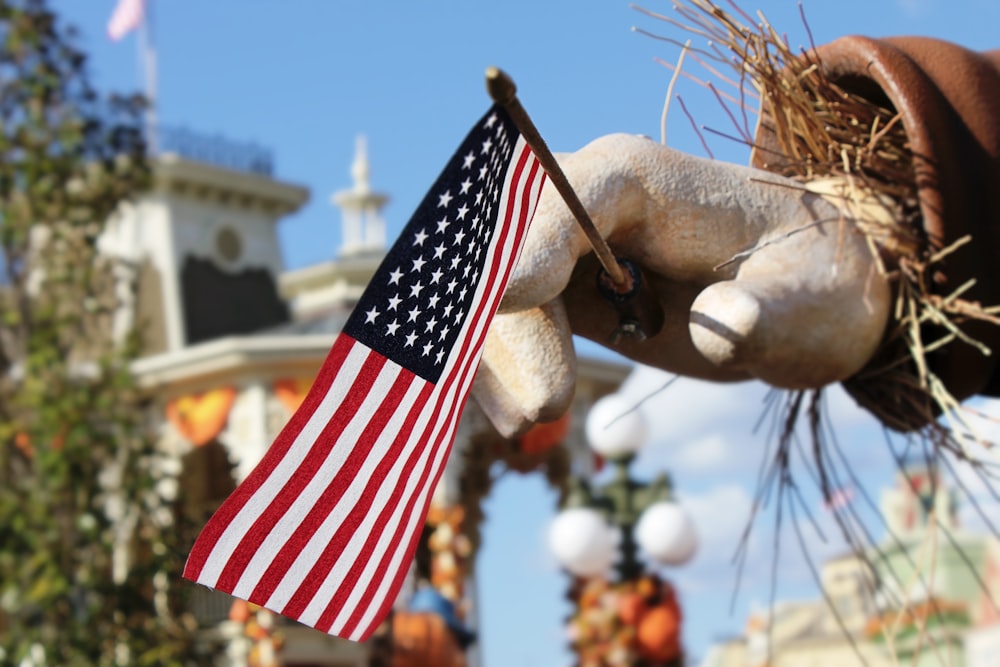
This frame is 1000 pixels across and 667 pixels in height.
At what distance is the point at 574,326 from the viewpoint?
2.89 metres

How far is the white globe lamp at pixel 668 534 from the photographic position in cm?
844

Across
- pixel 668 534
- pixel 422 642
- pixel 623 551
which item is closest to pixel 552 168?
pixel 422 642

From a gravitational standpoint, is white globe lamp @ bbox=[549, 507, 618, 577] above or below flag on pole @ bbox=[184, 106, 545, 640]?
below

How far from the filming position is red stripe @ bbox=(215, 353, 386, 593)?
2.24 meters

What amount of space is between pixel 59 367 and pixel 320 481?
32.3 ft

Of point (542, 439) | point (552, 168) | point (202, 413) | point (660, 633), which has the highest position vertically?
point (552, 168)

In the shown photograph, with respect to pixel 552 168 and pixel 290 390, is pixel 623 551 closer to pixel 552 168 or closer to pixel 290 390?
pixel 552 168

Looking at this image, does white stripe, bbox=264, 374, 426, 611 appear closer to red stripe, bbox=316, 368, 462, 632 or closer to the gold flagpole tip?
red stripe, bbox=316, 368, 462, 632

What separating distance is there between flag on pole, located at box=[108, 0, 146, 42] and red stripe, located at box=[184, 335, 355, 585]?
950 inches

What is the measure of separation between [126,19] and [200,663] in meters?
18.4

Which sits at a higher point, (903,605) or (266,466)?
(266,466)

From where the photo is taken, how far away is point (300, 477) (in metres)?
2.31

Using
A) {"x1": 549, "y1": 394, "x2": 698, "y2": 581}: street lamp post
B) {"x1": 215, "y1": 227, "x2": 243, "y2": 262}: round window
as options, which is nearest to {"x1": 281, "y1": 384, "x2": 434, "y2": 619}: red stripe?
{"x1": 549, "y1": 394, "x2": 698, "y2": 581}: street lamp post

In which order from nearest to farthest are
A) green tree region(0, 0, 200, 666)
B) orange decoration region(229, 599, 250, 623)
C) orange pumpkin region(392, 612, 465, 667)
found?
1. orange decoration region(229, 599, 250, 623)
2. orange pumpkin region(392, 612, 465, 667)
3. green tree region(0, 0, 200, 666)
